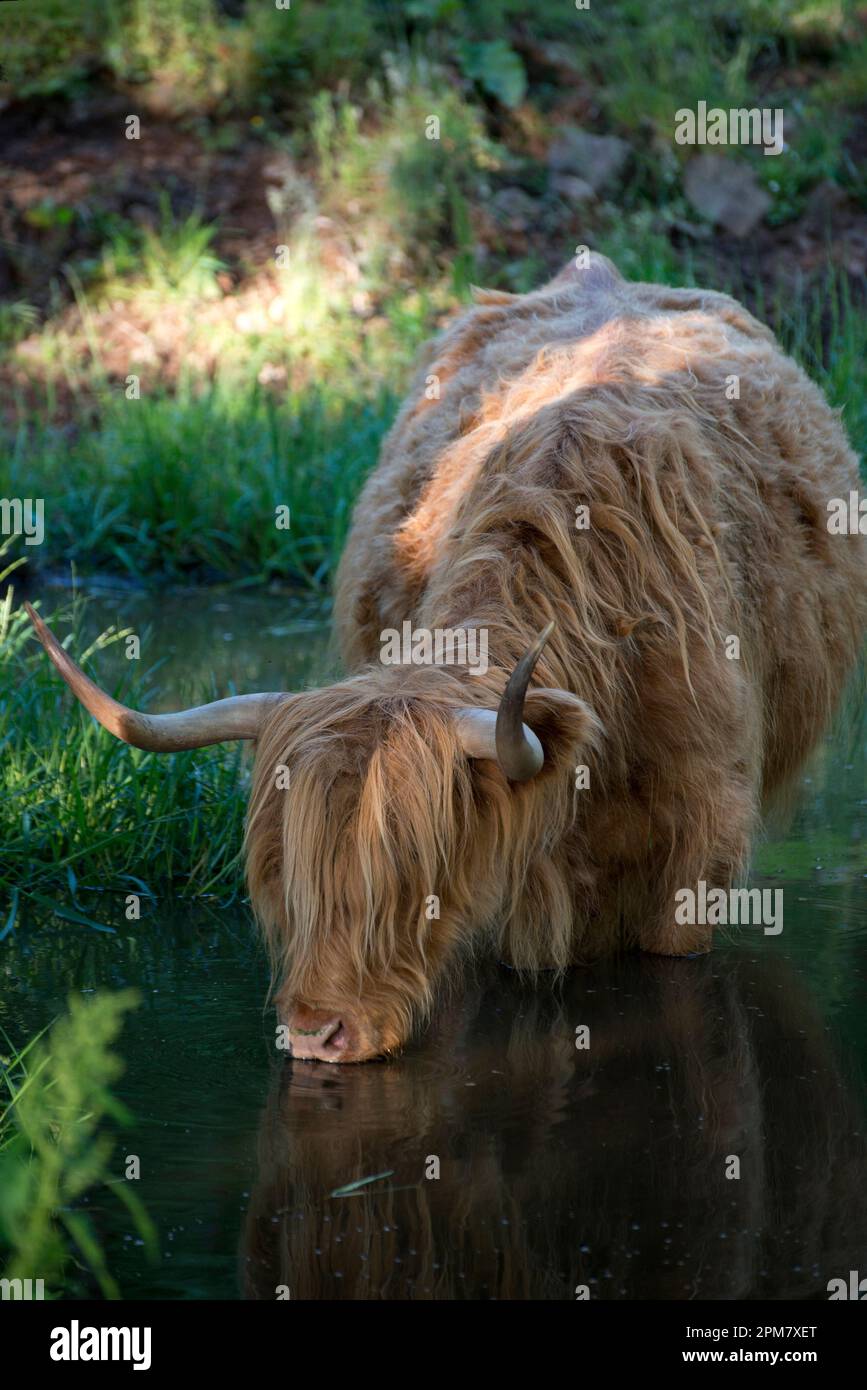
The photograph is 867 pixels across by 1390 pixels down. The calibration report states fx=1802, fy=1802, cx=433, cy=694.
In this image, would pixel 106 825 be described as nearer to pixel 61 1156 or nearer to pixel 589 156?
pixel 61 1156

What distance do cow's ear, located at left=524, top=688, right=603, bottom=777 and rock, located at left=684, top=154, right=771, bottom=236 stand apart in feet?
27.2

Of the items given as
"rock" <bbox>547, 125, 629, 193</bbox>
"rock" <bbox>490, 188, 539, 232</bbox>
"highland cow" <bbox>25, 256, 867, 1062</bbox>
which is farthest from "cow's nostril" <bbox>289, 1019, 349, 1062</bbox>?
"rock" <bbox>547, 125, 629, 193</bbox>

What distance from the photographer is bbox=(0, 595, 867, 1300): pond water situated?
9.80 feet

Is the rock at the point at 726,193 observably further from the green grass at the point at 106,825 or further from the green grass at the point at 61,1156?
the green grass at the point at 61,1156

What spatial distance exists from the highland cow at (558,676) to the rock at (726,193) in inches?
242

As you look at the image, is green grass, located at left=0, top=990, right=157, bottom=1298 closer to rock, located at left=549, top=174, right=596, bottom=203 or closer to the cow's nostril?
the cow's nostril

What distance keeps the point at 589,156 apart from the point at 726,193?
3.64 ft

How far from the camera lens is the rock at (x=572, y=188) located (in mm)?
11820

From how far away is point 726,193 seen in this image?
37.3ft

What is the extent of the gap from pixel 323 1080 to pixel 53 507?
548 cm

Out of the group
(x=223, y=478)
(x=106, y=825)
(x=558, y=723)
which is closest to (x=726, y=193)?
(x=223, y=478)

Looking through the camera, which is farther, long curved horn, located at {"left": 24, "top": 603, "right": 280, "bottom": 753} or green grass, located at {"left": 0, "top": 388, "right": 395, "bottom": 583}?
green grass, located at {"left": 0, "top": 388, "right": 395, "bottom": 583}

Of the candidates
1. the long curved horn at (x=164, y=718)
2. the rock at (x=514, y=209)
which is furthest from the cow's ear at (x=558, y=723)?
the rock at (x=514, y=209)

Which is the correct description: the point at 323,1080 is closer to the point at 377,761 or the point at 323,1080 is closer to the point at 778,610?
the point at 377,761
